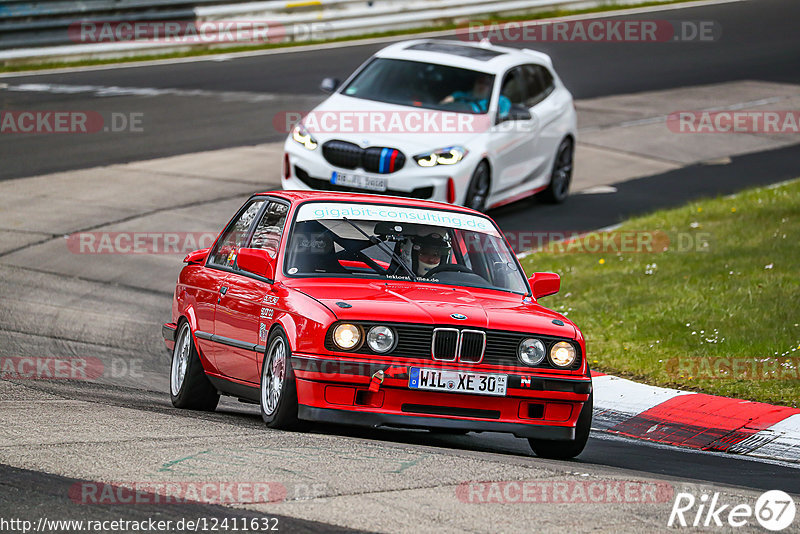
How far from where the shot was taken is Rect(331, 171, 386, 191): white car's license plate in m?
15.2

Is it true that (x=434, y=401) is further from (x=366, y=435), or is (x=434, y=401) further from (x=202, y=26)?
(x=202, y=26)

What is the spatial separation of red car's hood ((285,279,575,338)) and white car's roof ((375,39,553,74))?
28.7ft

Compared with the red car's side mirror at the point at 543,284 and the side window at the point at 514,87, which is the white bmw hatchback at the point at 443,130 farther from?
the red car's side mirror at the point at 543,284

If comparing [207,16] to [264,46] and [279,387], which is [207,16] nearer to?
[264,46]

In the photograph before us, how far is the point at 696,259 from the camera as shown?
1405 cm

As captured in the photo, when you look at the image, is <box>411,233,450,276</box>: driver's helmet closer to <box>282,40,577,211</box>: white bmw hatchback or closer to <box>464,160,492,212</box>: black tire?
<box>282,40,577,211</box>: white bmw hatchback

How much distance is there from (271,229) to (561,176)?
9.77m

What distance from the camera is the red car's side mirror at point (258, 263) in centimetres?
838

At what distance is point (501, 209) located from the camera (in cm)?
1798

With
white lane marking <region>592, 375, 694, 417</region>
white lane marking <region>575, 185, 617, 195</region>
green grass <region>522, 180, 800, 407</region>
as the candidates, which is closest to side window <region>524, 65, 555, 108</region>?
white lane marking <region>575, 185, 617, 195</region>

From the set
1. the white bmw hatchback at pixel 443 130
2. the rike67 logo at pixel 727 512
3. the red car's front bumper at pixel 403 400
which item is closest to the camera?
the rike67 logo at pixel 727 512

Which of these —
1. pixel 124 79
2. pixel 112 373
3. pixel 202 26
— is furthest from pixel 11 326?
pixel 202 26

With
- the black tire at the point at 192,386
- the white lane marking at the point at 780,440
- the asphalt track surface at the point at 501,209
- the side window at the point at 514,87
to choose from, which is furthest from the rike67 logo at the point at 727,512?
the side window at the point at 514,87

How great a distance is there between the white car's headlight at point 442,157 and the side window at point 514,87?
1549 millimetres
